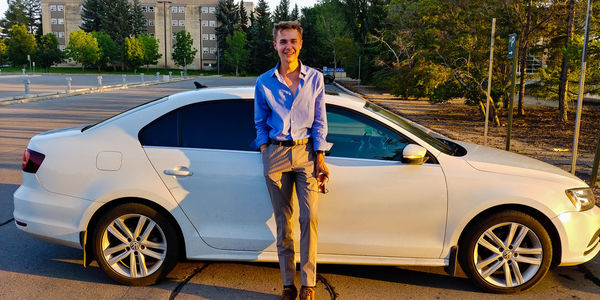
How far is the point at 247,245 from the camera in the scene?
13.2ft

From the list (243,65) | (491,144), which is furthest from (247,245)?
(243,65)

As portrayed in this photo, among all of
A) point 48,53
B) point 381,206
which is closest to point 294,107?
point 381,206

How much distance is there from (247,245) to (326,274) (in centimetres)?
82

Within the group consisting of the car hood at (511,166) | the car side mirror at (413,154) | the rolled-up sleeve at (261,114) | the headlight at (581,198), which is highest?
the rolled-up sleeve at (261,114)

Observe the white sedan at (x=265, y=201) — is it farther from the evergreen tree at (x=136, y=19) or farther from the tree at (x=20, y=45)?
the evergreen tree at (x=136, y=19)

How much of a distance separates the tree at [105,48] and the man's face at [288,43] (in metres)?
96.0

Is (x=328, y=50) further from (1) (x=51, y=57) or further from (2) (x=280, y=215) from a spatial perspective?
(2) (x=280, y=215)

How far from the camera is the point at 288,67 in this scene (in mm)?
3533

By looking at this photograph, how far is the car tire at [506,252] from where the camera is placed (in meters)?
3.91

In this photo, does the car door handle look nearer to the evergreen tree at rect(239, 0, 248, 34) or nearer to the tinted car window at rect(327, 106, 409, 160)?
the tinted car window at rect(327, 106, 409, 160)

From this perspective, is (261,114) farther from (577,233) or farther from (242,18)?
(242,18)

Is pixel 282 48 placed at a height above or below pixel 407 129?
above

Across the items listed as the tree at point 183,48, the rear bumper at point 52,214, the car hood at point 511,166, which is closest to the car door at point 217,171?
the rear bumper at point 52,214

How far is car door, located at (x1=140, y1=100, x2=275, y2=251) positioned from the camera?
12.9 ft
